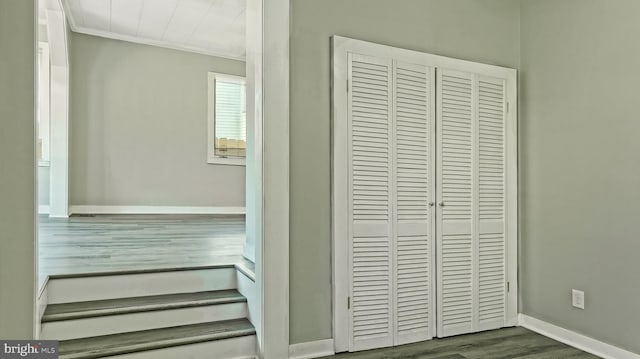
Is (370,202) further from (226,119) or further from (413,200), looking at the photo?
(226,119)

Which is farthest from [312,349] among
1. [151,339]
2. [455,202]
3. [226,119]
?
[226,119]

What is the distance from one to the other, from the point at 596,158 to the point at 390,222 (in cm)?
140

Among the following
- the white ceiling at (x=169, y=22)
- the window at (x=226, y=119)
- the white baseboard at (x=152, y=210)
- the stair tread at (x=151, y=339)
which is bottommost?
the stair tread at (x=151, y=339)

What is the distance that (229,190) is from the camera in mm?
6387

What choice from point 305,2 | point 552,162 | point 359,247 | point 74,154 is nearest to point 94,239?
point 74,154

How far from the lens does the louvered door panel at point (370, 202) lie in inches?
104

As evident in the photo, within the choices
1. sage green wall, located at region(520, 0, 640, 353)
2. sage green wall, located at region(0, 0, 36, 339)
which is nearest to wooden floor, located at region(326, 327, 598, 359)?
sage green wall, located at region(520, 0, 640, 353)

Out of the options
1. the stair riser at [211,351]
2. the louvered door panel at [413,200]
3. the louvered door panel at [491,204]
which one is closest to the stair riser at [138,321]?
the stair riser at [211,351]

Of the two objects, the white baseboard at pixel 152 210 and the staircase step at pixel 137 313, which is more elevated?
the white baseboard at pixel 152 210

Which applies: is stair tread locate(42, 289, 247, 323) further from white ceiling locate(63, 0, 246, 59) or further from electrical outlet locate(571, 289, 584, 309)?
white ceiling locate(63, 0, 246, 59)

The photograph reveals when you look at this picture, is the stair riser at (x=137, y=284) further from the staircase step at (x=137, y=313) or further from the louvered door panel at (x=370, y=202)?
the louvered door panel at (x=370, y=202)

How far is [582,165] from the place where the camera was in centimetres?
278

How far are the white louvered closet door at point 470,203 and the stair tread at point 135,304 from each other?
1502 millimetres

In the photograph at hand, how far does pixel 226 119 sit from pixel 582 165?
4.92 m
